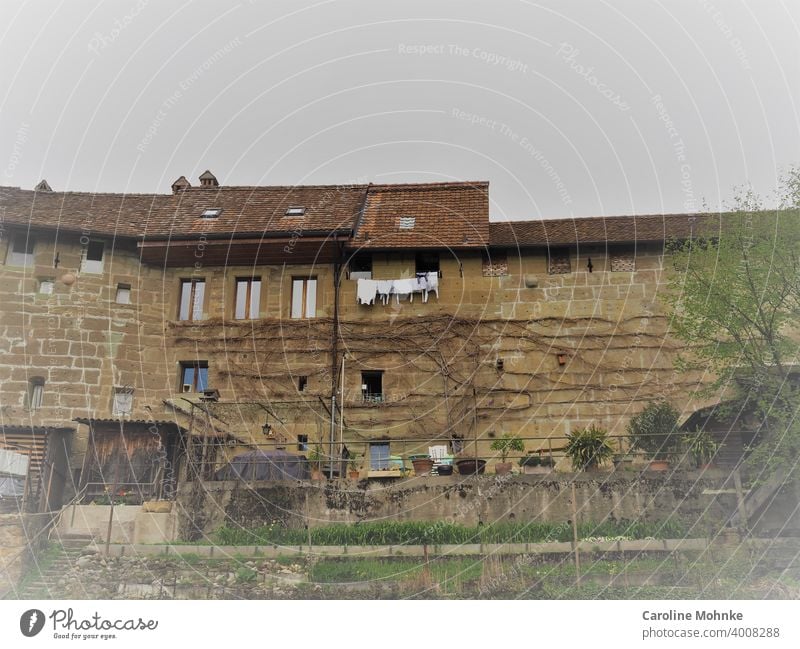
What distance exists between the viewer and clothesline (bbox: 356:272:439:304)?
31.4m

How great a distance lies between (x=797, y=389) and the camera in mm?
22797

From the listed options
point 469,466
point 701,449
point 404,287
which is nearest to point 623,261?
point 404,287

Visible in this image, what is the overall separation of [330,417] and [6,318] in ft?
38.5

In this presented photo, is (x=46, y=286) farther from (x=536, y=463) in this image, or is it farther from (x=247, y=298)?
(x=536, y=463)

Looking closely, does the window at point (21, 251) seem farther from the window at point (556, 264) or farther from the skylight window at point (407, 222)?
the window at point (556, 264)

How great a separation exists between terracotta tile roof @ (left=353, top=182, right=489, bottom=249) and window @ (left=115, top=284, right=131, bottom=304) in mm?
8419

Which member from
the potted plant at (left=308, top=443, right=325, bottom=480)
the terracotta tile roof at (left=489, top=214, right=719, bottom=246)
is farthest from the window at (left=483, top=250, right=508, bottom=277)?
the potted plant at (left=308, top=443, right=325, bottom=480)

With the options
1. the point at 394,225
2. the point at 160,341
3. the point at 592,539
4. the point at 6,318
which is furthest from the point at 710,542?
the point at 6,318

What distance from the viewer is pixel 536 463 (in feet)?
85.6

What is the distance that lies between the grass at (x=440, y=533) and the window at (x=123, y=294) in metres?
11.8

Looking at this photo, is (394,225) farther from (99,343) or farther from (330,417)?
(99,343)

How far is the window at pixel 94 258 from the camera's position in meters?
31.1

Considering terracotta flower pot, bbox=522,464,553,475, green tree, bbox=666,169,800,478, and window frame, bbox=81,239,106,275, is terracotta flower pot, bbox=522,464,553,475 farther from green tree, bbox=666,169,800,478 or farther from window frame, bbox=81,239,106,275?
window frame, bbox=81,239,106,275

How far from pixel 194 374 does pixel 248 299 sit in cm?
334
